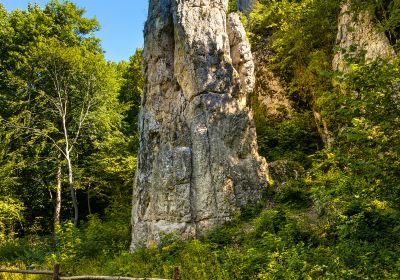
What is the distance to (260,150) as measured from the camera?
16188 millimetres

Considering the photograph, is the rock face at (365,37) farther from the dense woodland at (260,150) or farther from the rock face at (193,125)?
the rock face at (193,125)

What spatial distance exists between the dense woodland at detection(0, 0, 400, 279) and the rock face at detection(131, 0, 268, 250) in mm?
971

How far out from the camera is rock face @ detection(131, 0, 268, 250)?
1303cm

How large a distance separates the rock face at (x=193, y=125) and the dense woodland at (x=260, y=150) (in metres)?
0.97

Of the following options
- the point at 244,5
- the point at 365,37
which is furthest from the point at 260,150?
the point at 244,5

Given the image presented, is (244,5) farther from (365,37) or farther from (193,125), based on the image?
(193,125)

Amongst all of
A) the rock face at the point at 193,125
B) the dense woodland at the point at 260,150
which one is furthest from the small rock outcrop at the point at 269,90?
the rock face at the point at 193,125

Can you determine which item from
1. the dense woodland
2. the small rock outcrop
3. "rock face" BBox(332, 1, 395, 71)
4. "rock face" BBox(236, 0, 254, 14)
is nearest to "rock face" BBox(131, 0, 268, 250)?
the dense woodland

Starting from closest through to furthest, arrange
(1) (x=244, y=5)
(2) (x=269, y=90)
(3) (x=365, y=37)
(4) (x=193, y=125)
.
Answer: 1. (3) (x=365, y=37)
2. (4) (x=193, y=125)
3. (2) (x=269, y=90)
4. (1) (x=244, y=5)

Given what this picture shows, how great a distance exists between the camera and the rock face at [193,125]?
13.0 m

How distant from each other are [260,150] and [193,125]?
3.94 meters

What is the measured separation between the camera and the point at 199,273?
821 cm

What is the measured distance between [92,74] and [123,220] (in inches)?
327

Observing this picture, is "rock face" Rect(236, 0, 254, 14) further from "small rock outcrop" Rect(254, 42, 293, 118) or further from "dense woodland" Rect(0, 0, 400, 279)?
"small rock outcrop" Rect(254, 42, 293, 118)
